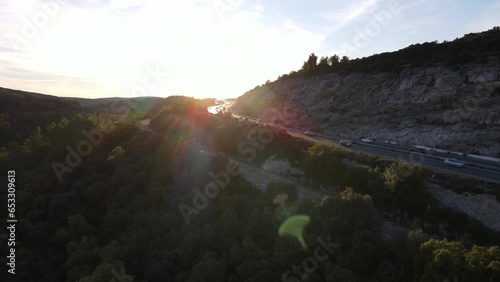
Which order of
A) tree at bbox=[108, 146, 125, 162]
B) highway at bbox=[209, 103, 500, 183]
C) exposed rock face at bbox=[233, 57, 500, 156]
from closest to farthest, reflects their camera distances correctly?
highway at bbox=[209, 103, 500, 183], tree at bbox=[108, 146, 125, 162], exposed rock face at bbox=[233, 57, 500, 156]

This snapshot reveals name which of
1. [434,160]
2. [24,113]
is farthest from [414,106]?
[24,113]

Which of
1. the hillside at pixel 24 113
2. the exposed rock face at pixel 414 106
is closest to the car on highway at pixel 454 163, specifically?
the exposed rock face at pixel 414 106

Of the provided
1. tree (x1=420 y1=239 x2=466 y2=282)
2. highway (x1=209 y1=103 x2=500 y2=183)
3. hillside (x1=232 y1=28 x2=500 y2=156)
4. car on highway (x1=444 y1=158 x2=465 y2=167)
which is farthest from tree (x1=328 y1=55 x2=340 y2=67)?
tree (x1=420 y1=239 x2=466 y2=282)

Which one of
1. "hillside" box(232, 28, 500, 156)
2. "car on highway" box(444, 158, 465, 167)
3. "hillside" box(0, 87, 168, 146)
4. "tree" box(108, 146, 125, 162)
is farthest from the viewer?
"hillside" box(0, 87, 168, 146)

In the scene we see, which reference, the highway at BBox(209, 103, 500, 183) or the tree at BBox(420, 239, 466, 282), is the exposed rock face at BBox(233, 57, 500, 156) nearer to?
the highway at BBox(209, 103, 500, 183)

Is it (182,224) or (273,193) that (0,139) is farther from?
(273,193)

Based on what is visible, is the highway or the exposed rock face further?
the exposed rock face

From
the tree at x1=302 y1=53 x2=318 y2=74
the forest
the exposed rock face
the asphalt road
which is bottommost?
the forest

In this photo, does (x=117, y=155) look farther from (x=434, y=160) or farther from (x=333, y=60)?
(x=333, y=60)
